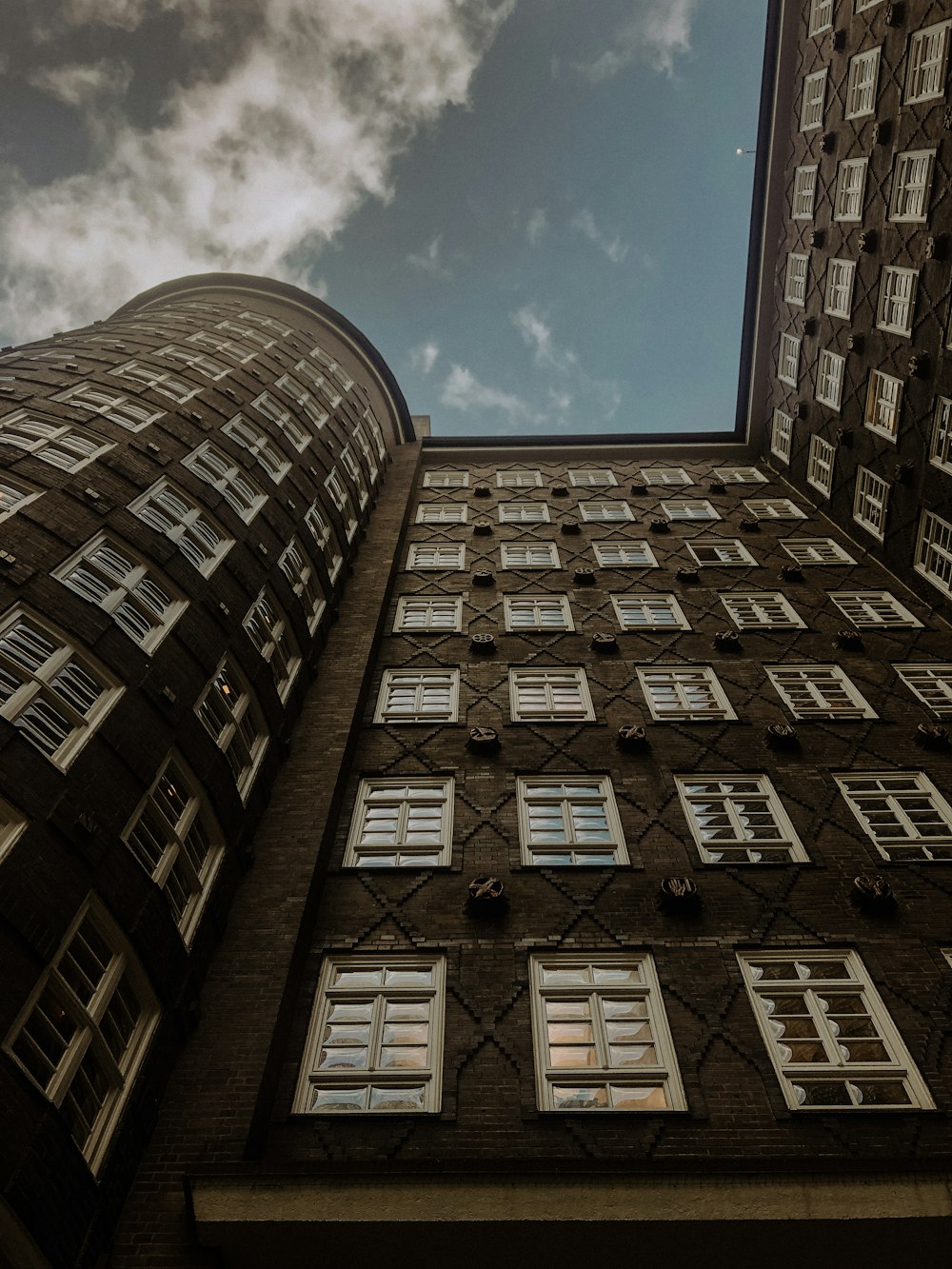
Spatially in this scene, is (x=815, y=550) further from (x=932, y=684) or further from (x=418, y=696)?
(x=418, y=696)

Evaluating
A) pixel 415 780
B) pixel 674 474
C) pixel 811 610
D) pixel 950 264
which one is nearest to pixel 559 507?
pixel 674 474

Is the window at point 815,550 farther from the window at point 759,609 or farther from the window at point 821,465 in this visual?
the window at point 821,465

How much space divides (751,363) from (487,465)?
12.2 m

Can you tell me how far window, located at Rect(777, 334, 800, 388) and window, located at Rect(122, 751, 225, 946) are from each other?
91.8 feet

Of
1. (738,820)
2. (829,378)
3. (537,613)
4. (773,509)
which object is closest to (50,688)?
(738,820)

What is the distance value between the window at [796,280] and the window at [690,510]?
8232 millimetres

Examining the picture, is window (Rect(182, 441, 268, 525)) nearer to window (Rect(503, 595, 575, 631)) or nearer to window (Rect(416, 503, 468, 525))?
window (Rect(503, 595, 575, 631))

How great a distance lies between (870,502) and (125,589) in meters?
22.2

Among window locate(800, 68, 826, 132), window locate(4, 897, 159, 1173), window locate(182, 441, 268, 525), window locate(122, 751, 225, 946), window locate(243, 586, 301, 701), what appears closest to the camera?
window locate(4, 897, 159, 1173)

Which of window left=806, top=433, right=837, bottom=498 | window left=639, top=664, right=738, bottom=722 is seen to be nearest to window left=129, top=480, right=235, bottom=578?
window left=639, top=664, right=738, bottom=722

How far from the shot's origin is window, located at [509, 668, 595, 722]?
1794 centimetres

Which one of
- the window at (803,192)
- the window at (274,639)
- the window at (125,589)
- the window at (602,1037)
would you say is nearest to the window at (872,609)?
the window at (602,1037)

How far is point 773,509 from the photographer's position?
98.3ft

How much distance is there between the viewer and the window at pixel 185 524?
16.4 metres
